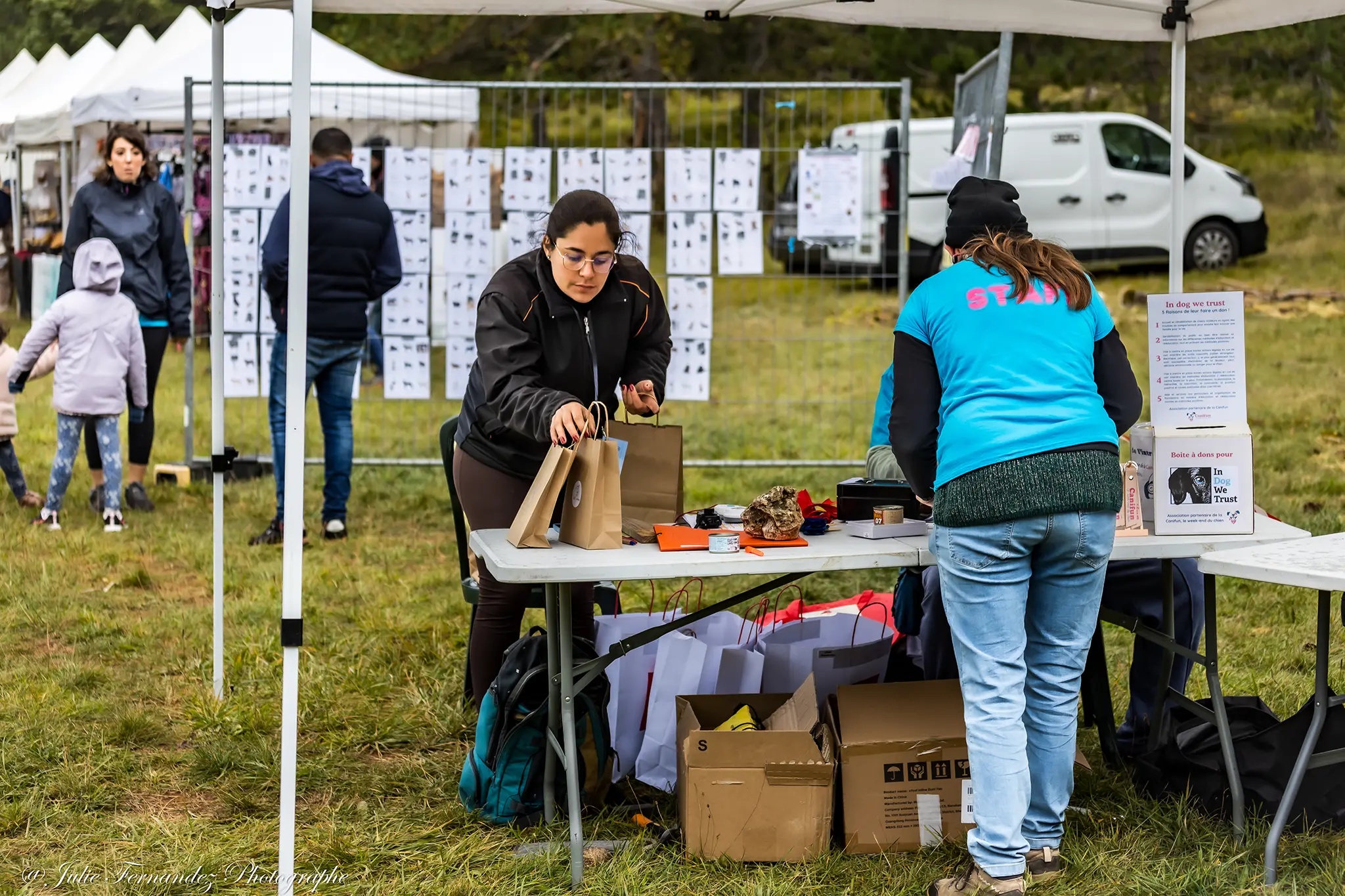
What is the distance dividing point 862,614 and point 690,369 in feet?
9.35

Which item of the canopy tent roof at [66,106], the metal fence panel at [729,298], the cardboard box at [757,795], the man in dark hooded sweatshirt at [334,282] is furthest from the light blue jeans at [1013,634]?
the canopy tent roof at [66,106]

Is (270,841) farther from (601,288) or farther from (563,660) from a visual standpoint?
(601,288)

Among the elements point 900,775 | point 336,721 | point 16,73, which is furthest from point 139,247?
point 16,73

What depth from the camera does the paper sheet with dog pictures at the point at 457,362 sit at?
696cm

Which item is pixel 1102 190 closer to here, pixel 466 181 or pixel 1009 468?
pixel 466 181

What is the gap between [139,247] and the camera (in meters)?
6.64

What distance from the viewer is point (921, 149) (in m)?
12.9

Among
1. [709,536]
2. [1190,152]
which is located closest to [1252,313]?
[1190,152]

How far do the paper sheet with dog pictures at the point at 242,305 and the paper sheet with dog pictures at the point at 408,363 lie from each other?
71 centimetres

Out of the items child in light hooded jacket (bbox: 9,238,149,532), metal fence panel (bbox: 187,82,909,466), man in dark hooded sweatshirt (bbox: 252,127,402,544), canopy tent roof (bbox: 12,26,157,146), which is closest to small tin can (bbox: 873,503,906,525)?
metal fence panel (bbox: 187,82,909,466)

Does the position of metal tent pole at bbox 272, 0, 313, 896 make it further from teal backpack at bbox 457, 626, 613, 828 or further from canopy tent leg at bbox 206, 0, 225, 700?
canopy tent leg at bbox 206, 0, 225, 700

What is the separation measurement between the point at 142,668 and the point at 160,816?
130cm

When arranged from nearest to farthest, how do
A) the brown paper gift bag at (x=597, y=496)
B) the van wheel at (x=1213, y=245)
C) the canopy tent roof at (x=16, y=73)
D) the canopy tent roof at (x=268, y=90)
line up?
1. the brown paper gift bag at (x=597, y=496)
2. the canopy tent roof at (x=268, y=90)
3. the van wheel at (x=1213, y=245)
4. the canopy tent roof at (x=16, y=73)

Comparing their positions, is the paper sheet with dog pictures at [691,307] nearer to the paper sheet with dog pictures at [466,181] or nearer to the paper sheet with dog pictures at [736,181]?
the paper sheet with dog pictures at [736,181]
